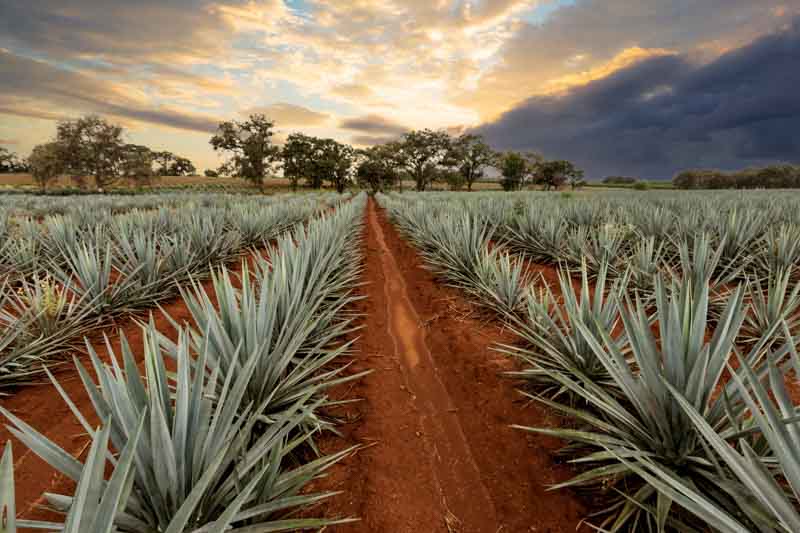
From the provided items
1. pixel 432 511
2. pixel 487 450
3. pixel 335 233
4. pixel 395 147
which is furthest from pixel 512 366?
pixel 395 147

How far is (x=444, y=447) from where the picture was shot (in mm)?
1890

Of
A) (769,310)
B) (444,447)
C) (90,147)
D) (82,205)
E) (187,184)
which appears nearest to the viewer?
(444,447)

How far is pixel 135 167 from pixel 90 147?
391 centimetres

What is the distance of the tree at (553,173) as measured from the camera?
64188 millimetres

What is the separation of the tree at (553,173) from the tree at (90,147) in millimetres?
64631

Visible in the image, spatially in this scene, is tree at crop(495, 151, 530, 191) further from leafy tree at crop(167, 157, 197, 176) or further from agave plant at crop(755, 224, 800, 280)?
leafy tree at crop(167, 157, 197, 176)

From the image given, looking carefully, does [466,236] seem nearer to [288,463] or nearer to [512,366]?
[512,366]

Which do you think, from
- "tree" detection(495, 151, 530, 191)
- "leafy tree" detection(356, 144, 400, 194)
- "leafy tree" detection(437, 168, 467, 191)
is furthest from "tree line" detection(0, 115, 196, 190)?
"tree" detection(495, 151, 530, 191)

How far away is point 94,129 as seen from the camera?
3350cm

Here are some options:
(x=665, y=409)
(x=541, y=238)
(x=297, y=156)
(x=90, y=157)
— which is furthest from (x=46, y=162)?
(x=665, y=409)

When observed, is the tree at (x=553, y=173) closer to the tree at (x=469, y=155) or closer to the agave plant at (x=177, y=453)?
the tree at (x=469, y=155)

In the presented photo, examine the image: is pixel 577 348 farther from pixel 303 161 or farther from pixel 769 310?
pixel 303 161

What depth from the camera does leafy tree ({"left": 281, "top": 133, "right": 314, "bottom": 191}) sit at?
47.4m

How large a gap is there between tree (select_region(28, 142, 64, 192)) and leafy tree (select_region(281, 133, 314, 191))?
22861 mm
